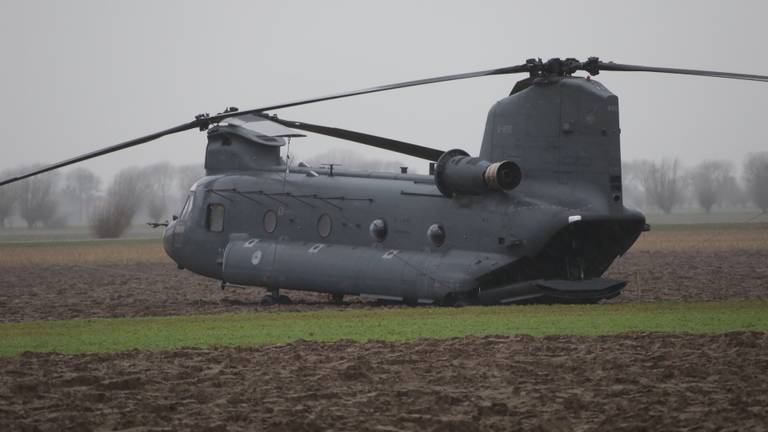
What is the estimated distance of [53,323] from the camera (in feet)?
79.2

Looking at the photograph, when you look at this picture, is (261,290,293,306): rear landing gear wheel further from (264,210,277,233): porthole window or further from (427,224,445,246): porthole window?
(427,224,445,246): porthole window

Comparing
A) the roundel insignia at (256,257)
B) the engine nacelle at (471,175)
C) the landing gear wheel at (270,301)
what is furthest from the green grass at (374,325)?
the landing gear wheel at (270,301)

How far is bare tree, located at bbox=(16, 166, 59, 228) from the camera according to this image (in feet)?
384

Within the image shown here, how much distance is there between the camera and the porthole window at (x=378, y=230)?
2791cm

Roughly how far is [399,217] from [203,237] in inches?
246

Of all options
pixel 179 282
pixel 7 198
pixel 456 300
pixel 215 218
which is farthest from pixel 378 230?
pixel 7 198

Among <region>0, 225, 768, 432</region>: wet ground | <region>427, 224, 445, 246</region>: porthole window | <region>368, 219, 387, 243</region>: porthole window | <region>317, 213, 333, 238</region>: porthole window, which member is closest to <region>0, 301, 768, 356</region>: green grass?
<region>0, 225, 768, 432</region>: wet ground

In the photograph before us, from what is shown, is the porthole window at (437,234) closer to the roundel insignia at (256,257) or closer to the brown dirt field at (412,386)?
the roundel insignia at (256,257)

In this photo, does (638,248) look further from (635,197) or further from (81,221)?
(81,221)

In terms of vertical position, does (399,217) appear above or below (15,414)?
above

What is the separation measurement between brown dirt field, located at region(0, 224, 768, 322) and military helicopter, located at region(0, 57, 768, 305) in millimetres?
1783

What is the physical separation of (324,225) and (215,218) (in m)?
3.59

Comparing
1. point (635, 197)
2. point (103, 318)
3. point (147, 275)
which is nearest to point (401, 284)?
point (103, 318)

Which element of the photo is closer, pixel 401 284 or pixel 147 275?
pixel 401 284
